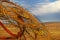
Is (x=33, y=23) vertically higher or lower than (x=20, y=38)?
higher

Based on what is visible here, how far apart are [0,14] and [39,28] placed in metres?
0.39

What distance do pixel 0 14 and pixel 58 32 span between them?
1.42 metres

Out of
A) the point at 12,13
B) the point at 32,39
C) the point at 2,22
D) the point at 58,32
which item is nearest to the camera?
the point at 12,13

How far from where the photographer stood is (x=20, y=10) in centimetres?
224

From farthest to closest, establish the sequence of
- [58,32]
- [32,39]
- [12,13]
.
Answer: [58,32] < [32,39] < [12,13]

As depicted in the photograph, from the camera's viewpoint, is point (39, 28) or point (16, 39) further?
point (16, 39)

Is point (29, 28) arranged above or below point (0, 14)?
below

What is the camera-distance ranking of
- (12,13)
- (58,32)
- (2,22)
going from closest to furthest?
(12,13) → (2,22) → (58,32)

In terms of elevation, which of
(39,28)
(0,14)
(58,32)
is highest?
(0,14)

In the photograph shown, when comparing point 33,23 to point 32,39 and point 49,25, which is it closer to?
point 32,39

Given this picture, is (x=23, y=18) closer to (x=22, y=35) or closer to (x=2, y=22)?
(x=22, y=35)

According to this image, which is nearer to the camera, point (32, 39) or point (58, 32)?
point (32, 39)

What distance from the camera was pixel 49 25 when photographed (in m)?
3.54

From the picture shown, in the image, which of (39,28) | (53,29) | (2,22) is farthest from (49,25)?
(39,28)
